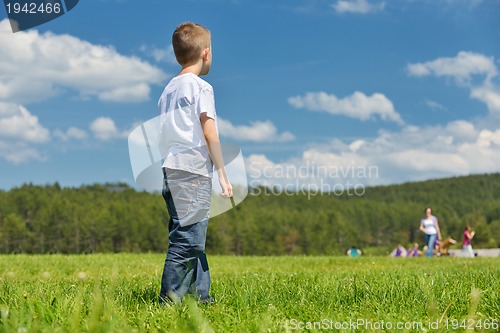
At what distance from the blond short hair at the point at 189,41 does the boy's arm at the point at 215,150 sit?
662 mm

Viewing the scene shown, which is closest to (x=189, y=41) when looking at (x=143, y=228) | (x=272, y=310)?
(x=272, y=310)

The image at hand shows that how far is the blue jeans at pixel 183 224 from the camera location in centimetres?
482

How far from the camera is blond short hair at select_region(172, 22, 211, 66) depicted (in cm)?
512

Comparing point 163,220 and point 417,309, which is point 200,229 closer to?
point 417,309

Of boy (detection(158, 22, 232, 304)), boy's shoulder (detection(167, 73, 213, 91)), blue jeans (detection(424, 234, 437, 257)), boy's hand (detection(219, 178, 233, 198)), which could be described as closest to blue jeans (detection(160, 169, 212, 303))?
boy (detection(158, 22, 232, 304))

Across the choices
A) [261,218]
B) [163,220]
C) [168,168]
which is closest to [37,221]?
[163,220]

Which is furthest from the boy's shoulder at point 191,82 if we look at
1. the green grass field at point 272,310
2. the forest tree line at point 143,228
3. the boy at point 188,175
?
the forest tree line at point 143,228

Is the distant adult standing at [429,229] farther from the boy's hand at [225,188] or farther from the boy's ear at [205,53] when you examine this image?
the boy's hand at [225,188]

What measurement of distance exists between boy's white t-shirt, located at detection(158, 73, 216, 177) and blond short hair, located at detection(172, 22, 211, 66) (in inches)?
9.7

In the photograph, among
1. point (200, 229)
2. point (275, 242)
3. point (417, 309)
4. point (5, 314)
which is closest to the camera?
point (5, 314)

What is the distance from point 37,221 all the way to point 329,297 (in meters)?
153

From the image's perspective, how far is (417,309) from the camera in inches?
169

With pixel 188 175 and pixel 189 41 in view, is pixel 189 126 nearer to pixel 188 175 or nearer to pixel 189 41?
pixel 188 175

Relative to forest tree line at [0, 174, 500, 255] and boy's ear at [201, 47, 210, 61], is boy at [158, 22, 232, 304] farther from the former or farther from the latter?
forest tree line at [0, 174, 500, 255]
